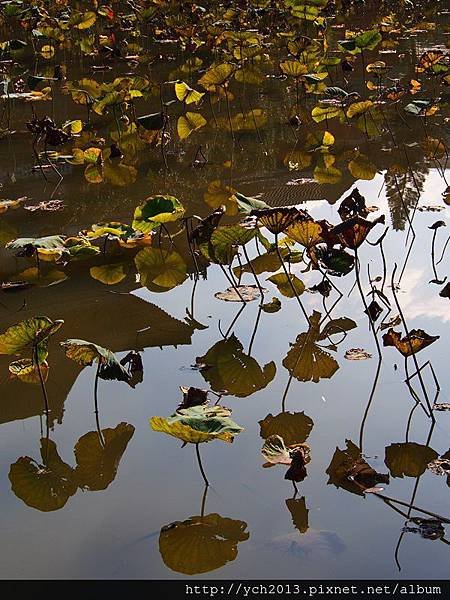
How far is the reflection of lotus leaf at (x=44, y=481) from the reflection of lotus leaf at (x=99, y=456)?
4 centimetres

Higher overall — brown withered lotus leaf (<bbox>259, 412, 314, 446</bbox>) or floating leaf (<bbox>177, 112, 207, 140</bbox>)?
brown withered lotus leaf (<bbox>259, 412, 314, 446</bbox>)

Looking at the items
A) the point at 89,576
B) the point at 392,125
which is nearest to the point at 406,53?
the point at 392,125

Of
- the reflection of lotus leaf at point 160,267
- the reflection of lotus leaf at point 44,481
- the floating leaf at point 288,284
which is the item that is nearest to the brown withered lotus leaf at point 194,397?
the reflection of lotus leaf at point 44,481

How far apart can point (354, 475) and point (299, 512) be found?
0.19 meters

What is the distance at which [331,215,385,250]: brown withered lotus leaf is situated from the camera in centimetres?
286

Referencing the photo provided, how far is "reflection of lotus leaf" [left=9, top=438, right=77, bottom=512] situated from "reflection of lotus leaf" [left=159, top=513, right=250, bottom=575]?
33cm

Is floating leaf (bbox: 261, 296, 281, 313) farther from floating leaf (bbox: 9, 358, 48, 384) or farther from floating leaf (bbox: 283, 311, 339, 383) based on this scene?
floating leaf (bbox: 9, 358, 48, 384)

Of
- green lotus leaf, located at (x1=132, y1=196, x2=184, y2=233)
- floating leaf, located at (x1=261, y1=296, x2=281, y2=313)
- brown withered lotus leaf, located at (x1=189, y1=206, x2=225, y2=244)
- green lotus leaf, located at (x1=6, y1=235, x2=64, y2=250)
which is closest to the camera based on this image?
green lotus leaf, located at (x1=6, y1=235, x2=64, y2=250)

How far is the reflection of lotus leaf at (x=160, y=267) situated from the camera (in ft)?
12.0

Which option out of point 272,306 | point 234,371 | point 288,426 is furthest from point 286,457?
point 272,306

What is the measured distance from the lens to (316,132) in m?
6.07

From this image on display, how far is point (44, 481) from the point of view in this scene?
7.69ft

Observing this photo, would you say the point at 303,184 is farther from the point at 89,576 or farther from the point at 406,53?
the point at 406,53

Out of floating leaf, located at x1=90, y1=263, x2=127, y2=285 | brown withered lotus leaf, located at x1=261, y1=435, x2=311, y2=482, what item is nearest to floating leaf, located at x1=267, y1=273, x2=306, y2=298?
floating leaf, located at x1=90, y1=263, x2=127, y2=285
